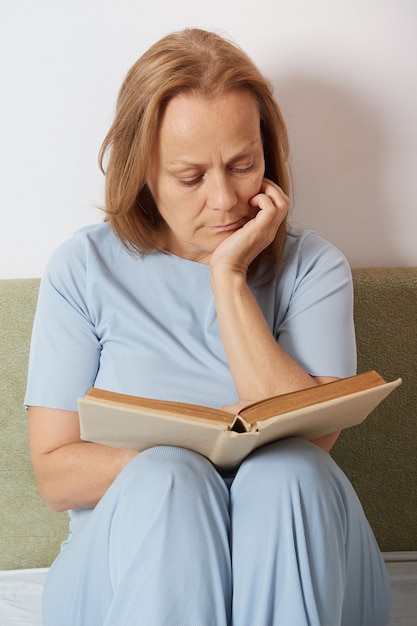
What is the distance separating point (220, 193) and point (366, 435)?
69cm

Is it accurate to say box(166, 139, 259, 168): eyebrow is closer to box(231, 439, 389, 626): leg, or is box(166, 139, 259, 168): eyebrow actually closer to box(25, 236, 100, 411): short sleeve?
box(25, 236, 100, 411): short sleeve

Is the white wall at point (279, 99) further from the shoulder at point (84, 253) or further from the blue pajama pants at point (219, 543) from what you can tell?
the blue pajama pants at point (219, 543)

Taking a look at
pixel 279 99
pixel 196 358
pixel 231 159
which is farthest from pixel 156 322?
pixel 279 99

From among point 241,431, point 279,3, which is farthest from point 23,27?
point 241,431

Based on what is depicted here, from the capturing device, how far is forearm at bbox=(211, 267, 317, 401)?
130 centimetres

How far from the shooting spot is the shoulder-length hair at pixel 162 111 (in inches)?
52.1

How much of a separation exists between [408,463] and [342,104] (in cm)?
76

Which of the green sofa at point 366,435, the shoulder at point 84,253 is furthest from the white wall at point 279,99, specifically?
the shoulder at point 84,253

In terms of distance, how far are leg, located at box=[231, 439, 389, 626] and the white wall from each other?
77 cm

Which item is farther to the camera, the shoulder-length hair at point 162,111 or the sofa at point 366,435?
the sofa at point 366,435

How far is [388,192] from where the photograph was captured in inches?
70.3

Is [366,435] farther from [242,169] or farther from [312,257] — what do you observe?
[242,169]

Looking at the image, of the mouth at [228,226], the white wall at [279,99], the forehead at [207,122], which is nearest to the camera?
the forehead at [207,122]

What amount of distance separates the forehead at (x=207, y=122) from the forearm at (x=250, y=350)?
0.22 metres
